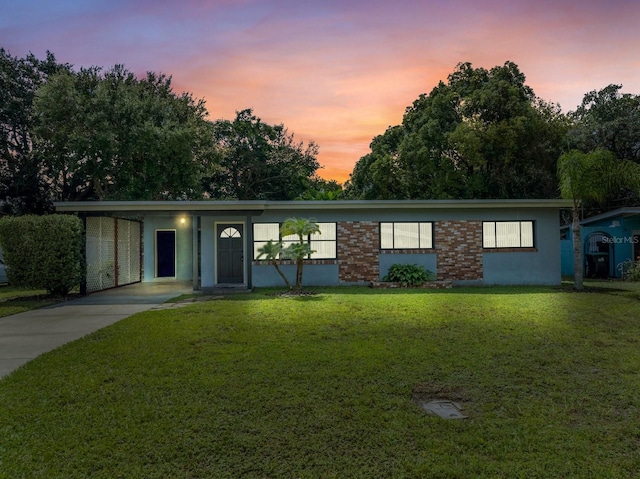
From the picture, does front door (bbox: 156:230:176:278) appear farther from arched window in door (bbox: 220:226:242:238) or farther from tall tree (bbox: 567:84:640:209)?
tall tree (bbox: 567:84:640:209)

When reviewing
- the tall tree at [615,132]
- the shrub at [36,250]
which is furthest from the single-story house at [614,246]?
the shrub at [36,250]

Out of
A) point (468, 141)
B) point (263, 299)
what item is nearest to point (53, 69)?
point (263, 299)

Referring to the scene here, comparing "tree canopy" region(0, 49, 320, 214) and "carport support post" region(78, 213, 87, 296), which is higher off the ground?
"tree canopy" region(0, 49, 320, 214)

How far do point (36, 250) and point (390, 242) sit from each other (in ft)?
32.4

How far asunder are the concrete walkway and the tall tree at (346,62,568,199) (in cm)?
1356

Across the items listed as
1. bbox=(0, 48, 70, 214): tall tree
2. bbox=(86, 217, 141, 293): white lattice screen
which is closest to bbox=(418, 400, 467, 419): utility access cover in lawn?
bbox=(86, 217, 141, 293): white lattice screen

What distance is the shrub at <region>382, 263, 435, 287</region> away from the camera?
12.8 meters

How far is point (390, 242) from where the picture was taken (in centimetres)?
1340

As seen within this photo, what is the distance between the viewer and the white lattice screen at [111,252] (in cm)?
1252

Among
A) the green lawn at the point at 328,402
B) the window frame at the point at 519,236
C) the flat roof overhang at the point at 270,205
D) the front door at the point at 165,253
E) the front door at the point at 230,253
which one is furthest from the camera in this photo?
the front door at the point at 165,253

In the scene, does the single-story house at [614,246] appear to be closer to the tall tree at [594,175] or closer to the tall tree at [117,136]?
the tall tree at [594,175]

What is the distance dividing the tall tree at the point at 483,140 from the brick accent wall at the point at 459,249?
690cm

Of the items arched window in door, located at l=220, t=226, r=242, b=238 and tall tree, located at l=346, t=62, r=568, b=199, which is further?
tall tree, located at l=346, t=62, r=568, b=199

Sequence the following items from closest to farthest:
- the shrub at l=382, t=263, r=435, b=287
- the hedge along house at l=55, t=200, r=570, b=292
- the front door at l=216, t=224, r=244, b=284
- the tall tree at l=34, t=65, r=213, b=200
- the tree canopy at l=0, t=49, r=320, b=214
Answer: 1. the shrub at l=382, t=263, r=435, b=287
2. the hedge along house at l=55, t=200, r=570, b=292
3. the front door at l=216, t=224, r=244, b=284
4. the tall tree at l=34, t=65, r=213, b=200
5. the tree canopy at l=0, t=49, r=320, b=214
